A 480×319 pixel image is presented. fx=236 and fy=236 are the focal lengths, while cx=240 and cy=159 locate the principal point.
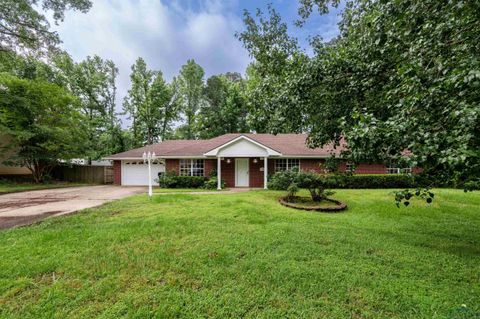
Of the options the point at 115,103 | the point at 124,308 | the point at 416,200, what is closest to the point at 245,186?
the point at 416,200

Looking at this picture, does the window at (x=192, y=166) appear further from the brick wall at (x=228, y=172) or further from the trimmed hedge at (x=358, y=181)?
the trimmed hedge at (x=358, y=181)

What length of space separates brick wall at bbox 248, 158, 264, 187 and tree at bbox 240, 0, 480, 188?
9634mm

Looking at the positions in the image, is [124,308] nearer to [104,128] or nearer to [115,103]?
[104,128]

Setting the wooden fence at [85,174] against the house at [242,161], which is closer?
the house at [242,161]

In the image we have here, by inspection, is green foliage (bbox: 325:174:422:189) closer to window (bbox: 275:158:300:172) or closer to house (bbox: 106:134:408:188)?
house (bbox: 106:134:408:188)

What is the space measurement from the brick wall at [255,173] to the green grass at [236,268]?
9574 mm

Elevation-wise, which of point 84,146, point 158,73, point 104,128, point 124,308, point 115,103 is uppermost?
point 158,73

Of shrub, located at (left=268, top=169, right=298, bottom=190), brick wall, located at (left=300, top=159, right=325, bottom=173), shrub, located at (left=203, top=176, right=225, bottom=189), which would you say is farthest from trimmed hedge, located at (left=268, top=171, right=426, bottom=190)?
shrub, located at (left=203, top=176, right=225, bottom=189)

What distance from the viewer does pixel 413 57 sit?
12.8ft

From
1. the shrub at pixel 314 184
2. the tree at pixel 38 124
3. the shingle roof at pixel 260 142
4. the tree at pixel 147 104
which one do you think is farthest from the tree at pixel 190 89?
the shrub at pixel 314 184

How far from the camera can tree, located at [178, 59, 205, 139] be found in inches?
1236

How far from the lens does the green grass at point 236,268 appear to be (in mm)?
2914

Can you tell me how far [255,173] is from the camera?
16375 mm

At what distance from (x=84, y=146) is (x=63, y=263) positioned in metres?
18.5
